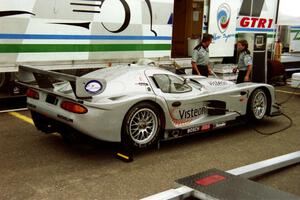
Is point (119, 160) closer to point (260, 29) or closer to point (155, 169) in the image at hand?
point (155, 169)

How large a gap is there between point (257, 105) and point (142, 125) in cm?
268

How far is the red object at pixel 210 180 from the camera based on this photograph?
4.21 meters

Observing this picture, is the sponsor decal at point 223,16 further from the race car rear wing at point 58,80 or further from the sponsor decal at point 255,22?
the race car rear wing at point 58,80

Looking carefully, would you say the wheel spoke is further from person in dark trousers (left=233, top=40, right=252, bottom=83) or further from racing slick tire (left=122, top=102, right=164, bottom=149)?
person in dark trousers (left=233, top=40, right=252, bottom=83)

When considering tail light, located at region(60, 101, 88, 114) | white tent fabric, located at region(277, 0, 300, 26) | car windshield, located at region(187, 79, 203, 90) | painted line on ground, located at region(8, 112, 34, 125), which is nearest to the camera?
tail light, located at region(60, 101, 88, 114)

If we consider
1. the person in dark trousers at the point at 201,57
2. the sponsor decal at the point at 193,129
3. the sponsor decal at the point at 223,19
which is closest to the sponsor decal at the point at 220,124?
the sponsor decal at the point at 193,129

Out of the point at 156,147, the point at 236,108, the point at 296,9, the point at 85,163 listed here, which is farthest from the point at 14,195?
the point at 296,9

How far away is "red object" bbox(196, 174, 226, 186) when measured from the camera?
4209mm

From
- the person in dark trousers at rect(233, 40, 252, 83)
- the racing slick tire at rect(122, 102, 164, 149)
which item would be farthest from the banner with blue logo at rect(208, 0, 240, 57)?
the racing slick tire at rect(122, 102, 164, 149)

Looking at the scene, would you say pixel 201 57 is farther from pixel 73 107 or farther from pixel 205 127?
pixel 73 107

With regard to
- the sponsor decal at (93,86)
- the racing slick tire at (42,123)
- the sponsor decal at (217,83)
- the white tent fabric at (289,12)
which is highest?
the white tent fabric at (289,12)

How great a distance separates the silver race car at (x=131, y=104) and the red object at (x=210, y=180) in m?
1.25

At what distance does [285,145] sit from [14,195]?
407cm

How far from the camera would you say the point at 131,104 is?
16.6 ft
